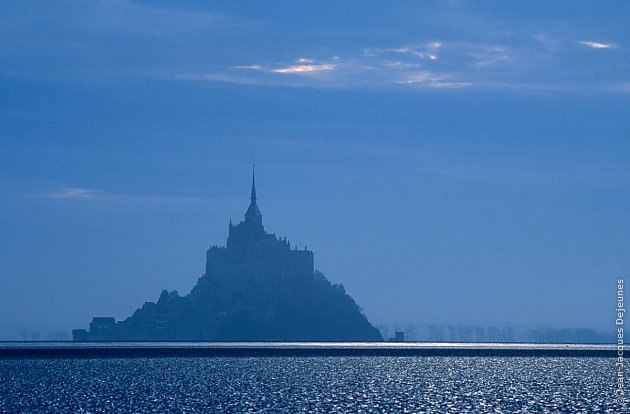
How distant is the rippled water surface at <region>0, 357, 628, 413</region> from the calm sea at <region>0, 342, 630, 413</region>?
9 centimetres

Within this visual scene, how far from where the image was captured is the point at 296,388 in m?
116

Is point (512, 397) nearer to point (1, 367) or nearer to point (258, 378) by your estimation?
point (258, 378)

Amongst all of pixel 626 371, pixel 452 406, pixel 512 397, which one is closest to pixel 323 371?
pixel 626 371

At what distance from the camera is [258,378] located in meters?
138

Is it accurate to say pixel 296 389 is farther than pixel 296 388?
No

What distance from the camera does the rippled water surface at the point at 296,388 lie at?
90875 mm

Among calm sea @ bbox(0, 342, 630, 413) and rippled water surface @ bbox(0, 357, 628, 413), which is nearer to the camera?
calm sea @ bbox(0, 342, 630, 413)

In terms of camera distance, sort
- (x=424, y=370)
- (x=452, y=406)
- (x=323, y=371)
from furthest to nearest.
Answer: (x=424, y=370), (x=323, y=371), (x=452, y=406)

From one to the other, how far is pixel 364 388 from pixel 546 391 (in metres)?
18.8

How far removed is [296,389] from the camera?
4508 inches

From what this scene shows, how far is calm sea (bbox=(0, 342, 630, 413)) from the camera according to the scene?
90.7 metres

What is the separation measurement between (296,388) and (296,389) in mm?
1760

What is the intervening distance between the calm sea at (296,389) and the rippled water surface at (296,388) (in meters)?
0.09

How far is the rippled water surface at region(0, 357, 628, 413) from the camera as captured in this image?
9088 centimetres
